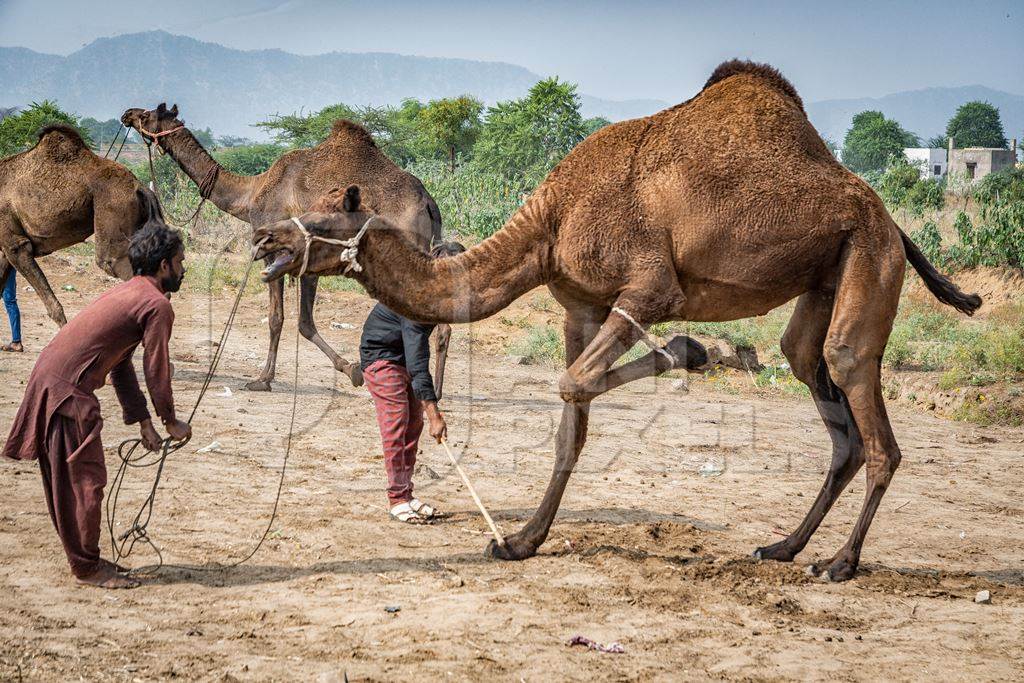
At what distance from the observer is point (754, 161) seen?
5887 millimetres

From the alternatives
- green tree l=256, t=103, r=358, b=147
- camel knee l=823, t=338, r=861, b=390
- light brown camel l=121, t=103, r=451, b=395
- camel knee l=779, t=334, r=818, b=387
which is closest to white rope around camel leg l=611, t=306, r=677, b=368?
camel knee l=823, t=338, r=861, b=390

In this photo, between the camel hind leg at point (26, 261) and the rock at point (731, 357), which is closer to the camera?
the camel hind leg at point (26, 261)

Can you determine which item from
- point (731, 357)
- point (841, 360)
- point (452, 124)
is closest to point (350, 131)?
point (731, 357)

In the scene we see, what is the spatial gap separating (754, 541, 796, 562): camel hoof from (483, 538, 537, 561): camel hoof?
4.60ft

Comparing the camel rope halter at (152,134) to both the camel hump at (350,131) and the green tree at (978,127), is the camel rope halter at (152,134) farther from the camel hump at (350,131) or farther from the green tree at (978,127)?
the green tree at (978,127)

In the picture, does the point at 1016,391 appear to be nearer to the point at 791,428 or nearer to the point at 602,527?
the point at 791,428

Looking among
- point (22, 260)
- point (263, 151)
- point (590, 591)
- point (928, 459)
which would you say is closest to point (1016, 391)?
point (928, 459)

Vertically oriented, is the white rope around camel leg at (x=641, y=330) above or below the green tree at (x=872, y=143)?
below

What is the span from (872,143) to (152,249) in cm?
8642

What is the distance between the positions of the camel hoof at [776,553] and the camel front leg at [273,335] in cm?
636

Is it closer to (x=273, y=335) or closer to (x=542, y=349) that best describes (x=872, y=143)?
(x=542, y=349)

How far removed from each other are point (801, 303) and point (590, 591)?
2.31 m

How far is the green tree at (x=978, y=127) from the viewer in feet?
284

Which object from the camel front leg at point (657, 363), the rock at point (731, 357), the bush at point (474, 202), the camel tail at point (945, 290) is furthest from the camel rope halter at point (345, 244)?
the bush at point (474, 202)
